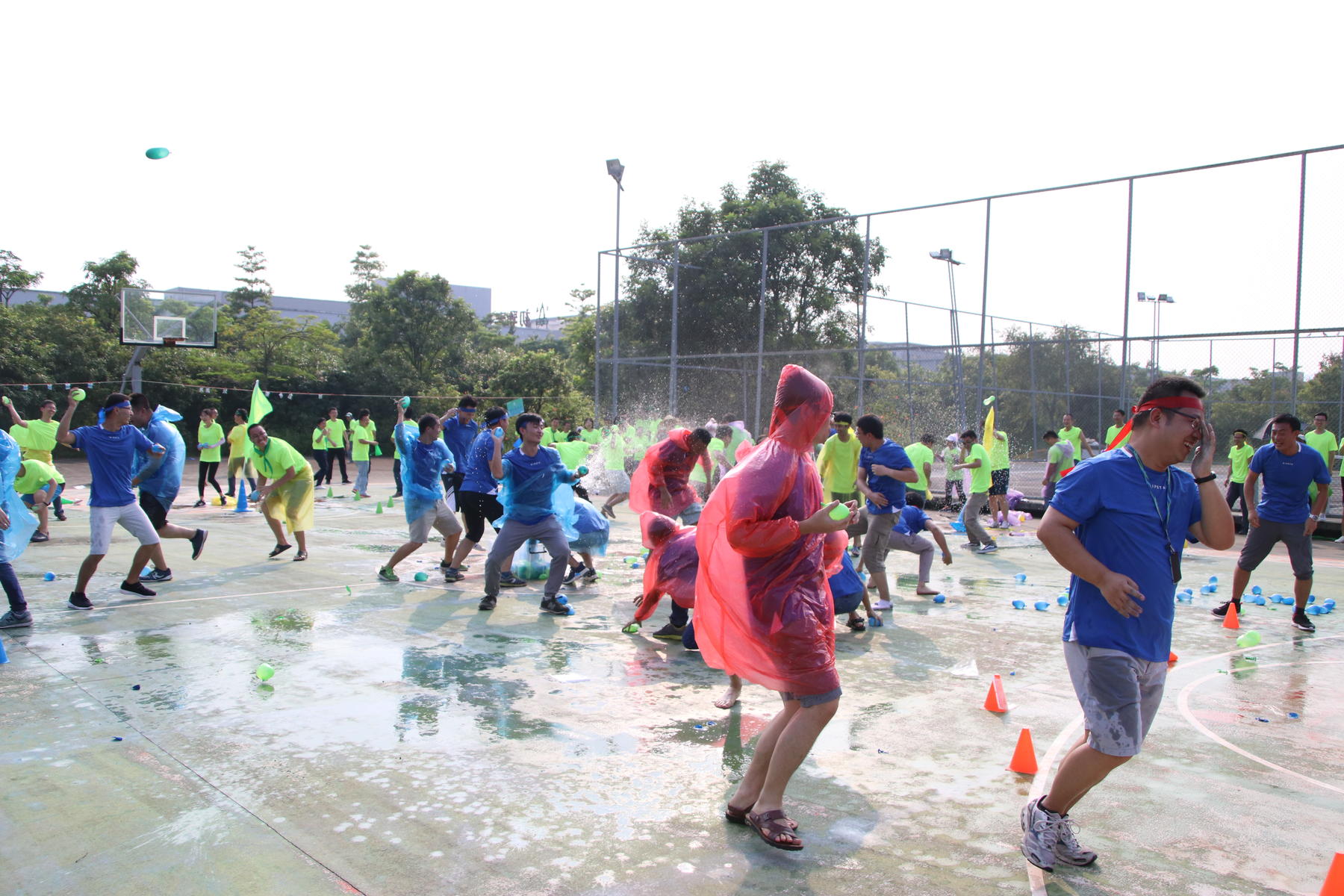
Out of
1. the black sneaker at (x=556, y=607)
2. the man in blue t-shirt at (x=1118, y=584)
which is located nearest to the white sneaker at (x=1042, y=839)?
the man in blue t-shirt at (x=1118, y=584)

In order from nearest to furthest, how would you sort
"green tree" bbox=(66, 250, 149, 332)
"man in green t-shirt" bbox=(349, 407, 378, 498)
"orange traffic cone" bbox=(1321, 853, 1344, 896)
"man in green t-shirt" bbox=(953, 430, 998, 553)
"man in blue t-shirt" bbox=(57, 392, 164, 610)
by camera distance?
"orange traffic cone" bbox=(1321, 853, 1344, 896) < "man in blue t-shirt" bbox=(57, 392, 164, 610) < "man in green t-shirt" bbox=(953, 430, 998, 553) < "man in green t-shirt" bbox=(349, 407, 378, 498) < "green tree" bbox=(66, 250, 149, 332)

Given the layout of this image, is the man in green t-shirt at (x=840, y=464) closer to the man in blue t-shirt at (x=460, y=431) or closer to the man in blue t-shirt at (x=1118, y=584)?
the man in blue t-shirt at (x=460, y=431)

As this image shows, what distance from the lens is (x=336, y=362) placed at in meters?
37.2

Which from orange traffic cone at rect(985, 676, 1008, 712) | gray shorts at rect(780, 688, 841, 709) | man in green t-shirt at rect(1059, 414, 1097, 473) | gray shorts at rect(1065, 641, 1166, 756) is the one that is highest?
man in green t-shirt at rect(1059, 414, 1097, 473)

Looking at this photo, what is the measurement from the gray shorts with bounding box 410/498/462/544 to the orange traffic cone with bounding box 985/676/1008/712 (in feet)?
18.5

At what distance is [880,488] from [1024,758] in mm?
4132

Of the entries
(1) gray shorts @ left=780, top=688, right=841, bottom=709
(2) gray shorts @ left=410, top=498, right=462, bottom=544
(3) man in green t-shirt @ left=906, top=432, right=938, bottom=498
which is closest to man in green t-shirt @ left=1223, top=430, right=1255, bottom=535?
(3) man in green t-shirt @ left=906, top=432, right=938, bottom=498

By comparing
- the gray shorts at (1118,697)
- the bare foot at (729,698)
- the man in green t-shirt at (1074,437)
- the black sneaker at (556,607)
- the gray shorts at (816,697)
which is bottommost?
the black sneaker at (556,607)

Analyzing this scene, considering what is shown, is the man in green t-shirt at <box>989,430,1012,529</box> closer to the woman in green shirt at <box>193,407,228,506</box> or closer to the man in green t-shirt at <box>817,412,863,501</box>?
the man in green t-shirt at <box>817,412,863,501</box>

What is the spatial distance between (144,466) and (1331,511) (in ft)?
57.8

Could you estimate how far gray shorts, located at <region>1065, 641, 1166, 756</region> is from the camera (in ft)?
10.6

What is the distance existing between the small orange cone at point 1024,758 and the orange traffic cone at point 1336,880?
1.40 m

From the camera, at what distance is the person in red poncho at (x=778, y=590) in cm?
356

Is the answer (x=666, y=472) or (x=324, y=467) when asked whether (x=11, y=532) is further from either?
(x=324, y=467)
